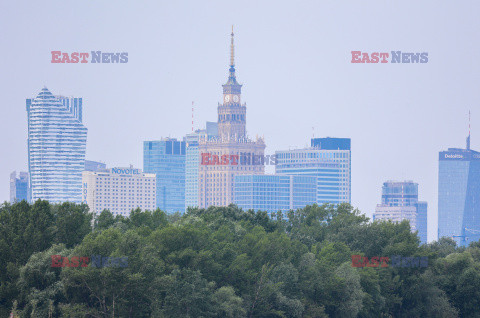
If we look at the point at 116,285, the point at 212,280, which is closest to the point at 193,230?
the point at 212,280

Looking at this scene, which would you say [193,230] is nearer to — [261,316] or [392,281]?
[261,316]

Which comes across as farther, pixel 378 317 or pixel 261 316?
pixel 378 317

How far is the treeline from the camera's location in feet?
318

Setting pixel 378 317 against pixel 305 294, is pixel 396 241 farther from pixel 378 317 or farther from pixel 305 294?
pixel 305 294

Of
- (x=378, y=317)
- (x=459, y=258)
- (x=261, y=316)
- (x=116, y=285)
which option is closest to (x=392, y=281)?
(x=378, y=317)

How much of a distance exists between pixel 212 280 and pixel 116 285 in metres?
16.6

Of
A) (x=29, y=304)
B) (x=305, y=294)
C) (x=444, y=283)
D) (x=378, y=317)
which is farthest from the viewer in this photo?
(x=444, y=283)

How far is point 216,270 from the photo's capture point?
111312 millimetres

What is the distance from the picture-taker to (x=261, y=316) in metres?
114

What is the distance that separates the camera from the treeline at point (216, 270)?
96812 millimetres

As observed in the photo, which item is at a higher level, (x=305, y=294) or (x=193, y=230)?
(x=193, y=230)

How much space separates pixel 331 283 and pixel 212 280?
57.1 feet

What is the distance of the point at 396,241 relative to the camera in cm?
14562

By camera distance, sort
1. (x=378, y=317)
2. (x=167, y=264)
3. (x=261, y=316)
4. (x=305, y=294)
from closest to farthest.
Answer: (x=167, y=264) < (x=261, y=316) < (x=305, y=294) < (x=378, y=317)
